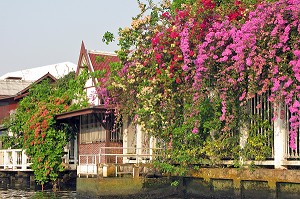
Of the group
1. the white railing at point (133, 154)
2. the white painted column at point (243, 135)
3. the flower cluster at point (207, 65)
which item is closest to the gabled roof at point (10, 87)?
the white railing at point (133, 154)

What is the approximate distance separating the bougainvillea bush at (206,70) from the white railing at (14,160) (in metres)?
12.5

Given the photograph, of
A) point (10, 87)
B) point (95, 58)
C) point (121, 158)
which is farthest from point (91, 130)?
point (10, 87)

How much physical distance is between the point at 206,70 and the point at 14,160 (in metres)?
21.0

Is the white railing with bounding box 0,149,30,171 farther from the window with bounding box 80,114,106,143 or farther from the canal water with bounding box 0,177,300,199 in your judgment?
the canal water with bounding box 0,177,300,199

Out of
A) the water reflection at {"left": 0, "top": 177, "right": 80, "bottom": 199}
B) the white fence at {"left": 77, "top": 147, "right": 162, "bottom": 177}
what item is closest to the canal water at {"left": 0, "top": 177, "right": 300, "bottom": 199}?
the white fence at {"left": 77, "top": 147, "right": 162, "bottom": 177}

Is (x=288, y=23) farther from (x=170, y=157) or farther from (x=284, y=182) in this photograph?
(x=170, y=157)

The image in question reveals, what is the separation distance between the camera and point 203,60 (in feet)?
78.6

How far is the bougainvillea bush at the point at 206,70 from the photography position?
21234 millimetres

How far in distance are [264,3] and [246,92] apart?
3.42 m

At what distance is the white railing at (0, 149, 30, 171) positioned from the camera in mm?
40594

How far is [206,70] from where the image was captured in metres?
24.2

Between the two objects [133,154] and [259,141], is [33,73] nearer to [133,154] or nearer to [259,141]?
[133,154]

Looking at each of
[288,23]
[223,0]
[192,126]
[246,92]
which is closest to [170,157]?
[192,126]

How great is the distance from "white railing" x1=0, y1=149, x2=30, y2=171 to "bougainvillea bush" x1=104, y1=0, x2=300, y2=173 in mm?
12500
